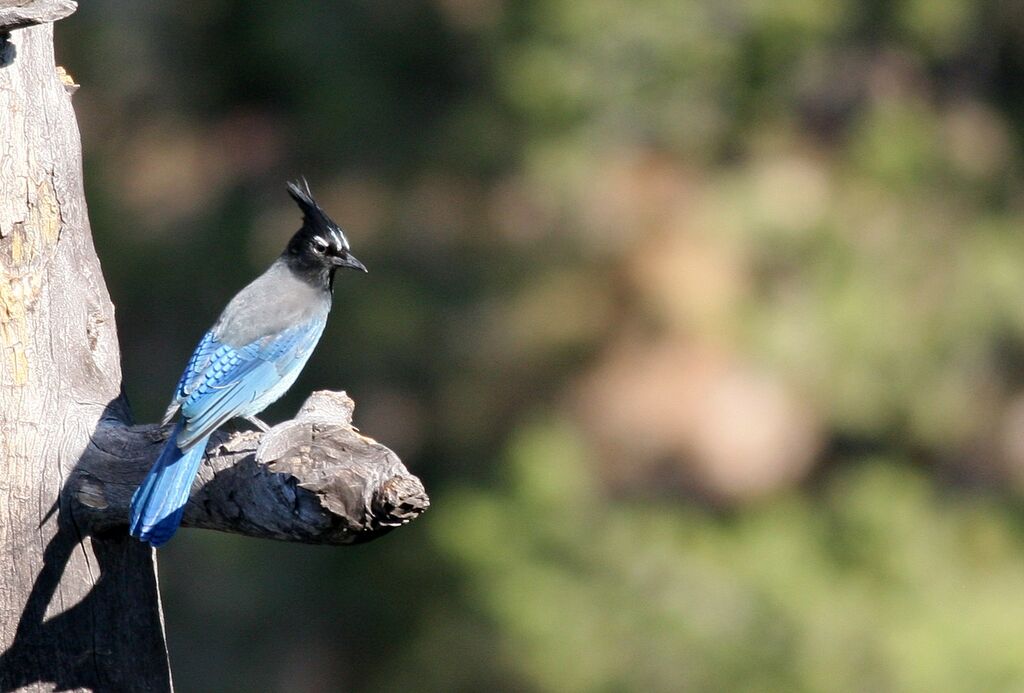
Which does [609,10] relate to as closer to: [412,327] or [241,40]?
[412,327]

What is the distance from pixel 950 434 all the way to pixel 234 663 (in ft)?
12.2

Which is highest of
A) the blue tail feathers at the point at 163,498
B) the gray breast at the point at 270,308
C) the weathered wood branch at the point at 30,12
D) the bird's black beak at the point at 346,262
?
the weathered wood branch at the point at 30,12

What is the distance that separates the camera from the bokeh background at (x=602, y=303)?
218 inches

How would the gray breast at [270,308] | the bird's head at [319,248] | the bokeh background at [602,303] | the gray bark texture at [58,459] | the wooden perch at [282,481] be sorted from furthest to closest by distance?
the bokeh background at [602,303]
the bird's head at [319,248]
the gray breast at [270,308]
the gray bark texture at [58,459]
the wooden perch at [282,481]

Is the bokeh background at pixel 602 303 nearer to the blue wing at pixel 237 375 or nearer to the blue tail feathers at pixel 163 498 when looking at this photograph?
the blue wing at pixel 237 375

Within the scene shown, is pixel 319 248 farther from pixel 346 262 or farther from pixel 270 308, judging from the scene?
pixel 270 308

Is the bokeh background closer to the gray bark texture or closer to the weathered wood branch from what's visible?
the gray bark texture

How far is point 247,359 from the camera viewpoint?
3244mm

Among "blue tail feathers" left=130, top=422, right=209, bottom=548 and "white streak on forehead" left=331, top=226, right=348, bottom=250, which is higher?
"blue tail feathers" left=130, top=422, right=209, bottom=548

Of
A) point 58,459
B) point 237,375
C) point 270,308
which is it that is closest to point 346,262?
point 270,308

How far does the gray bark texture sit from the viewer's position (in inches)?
98.2

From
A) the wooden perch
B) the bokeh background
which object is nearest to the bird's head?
the wooden perch

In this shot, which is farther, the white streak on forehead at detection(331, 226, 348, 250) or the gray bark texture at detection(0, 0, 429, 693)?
the white streak on forehead at detection(331, 226, 348, 250)

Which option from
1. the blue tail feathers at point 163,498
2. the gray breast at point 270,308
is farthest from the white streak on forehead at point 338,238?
the blue tail feathers at point 163,498
